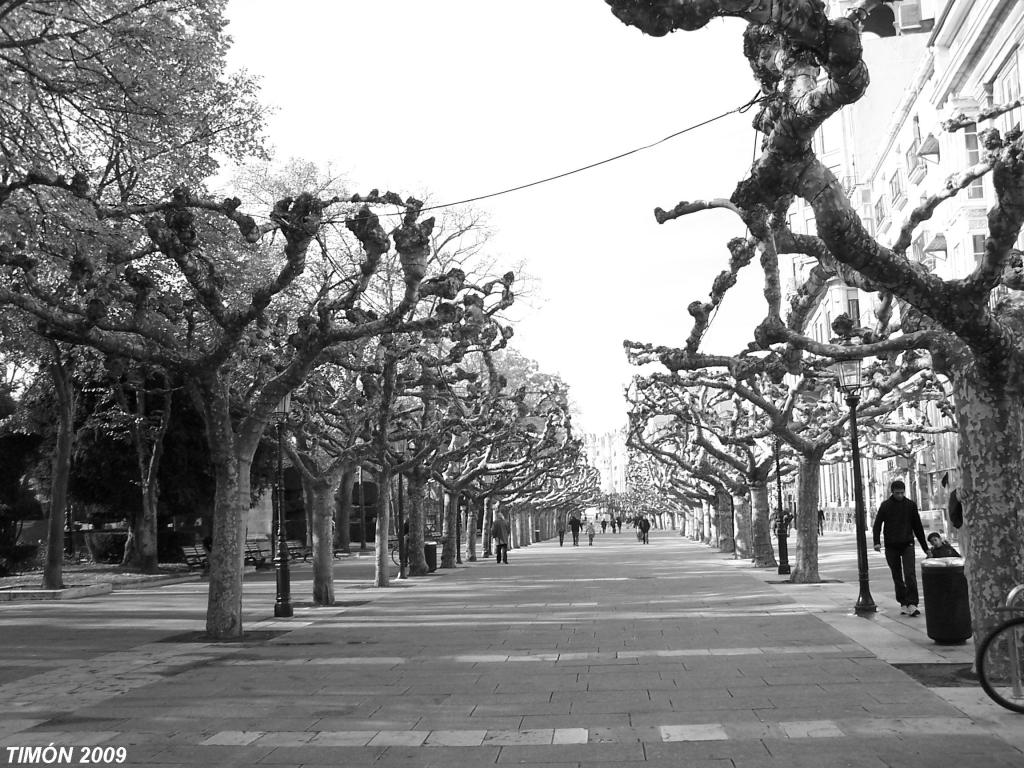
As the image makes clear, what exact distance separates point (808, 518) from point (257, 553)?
21.4 m

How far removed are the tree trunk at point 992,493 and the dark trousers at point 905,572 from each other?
5.27 meters

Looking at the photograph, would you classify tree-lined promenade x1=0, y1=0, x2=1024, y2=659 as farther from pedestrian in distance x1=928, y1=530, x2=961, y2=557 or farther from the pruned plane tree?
pedestrian in distance x1=928, y1=530, x2=961, y2=557

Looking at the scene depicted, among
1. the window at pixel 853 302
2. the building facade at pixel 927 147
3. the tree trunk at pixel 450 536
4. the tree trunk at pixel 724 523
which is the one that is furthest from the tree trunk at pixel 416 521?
the window at pixel 853 302

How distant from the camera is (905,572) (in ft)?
48.5

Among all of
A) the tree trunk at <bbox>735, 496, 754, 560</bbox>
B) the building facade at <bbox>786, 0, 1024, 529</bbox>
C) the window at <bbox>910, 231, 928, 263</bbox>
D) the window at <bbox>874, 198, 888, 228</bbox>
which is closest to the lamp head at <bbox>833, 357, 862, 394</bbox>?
the building facade at <bbox>786, 0, 1024, 529</bbox>

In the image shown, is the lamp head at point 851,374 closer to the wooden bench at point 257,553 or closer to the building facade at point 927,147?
the building facade at point 927,147

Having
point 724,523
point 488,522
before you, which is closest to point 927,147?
point 724,523

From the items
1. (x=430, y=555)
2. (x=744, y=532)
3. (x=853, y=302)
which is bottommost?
(x=430, y=555)

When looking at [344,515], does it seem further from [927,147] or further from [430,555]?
[927,147]

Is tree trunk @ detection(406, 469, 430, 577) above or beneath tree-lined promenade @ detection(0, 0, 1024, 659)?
beneath

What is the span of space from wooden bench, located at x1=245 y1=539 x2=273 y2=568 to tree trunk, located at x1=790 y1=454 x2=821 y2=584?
65.3 feet

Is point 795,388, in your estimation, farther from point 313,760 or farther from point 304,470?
point 313,760

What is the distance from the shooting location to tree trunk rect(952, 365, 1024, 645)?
912 cm

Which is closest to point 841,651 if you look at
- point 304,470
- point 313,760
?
point 313,760
